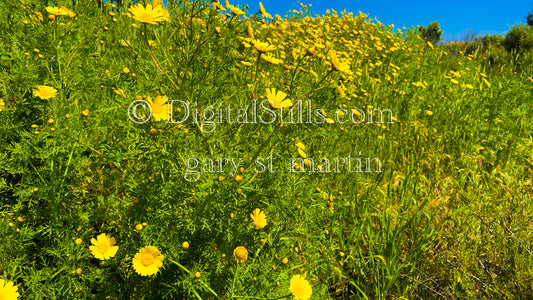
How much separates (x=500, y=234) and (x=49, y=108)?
2.13 meters

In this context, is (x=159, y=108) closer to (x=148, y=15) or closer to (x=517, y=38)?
(x=148, y=15)

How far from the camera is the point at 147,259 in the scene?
1.10 meters

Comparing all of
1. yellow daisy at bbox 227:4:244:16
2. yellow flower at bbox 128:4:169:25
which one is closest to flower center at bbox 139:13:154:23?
yellow flower at bbox 128:4:169:25

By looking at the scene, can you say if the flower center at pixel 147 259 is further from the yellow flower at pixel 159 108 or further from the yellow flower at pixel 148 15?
the yellow flower at pixel 148 15

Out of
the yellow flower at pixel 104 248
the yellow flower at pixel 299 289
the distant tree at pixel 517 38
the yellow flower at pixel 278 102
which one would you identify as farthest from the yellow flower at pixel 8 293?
the distant tree at pixel 517 38

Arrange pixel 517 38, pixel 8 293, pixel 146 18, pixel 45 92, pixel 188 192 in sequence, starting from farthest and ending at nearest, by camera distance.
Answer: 1. pixel 517 38
2. pixel 45 92
3. pixel 188 192
4. pixel 146 18
5. pixel 8 293

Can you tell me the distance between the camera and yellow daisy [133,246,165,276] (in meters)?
1.07

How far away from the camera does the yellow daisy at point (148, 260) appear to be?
3.52ft

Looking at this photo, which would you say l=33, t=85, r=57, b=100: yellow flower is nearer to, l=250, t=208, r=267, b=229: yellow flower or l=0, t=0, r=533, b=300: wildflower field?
l=0, t=0, r=533, b=300: wildflower field

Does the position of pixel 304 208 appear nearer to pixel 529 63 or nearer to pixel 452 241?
pixel 452 241

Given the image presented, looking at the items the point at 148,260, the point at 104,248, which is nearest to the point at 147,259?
the point at 148,260

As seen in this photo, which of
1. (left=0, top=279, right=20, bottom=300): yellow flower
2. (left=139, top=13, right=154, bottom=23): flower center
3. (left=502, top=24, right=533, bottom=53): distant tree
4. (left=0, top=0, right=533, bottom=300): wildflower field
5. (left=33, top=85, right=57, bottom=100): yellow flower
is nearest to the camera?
(left=0, top=279, right=20, bottom=300): yellow flower

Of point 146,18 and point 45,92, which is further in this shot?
point 45,92

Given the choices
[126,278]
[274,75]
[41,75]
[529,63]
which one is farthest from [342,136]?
[529,63]
